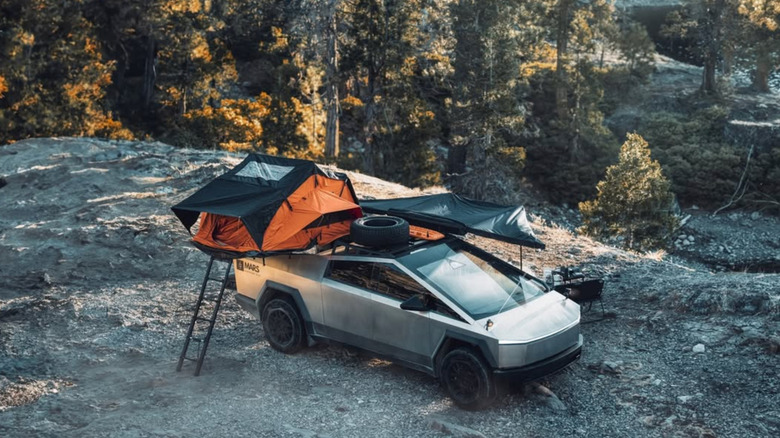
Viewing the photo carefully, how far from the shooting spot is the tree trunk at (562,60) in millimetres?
38688

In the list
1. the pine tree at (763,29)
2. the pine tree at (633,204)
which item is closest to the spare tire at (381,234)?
the pine tree at (633,204)

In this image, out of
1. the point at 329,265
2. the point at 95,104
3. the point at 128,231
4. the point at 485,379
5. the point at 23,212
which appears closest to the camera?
the point at 485,379

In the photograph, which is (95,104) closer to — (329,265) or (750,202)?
(329,265)

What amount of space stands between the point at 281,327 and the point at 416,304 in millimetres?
2309

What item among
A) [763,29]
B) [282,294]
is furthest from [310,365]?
[763,29]

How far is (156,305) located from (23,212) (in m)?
7.81

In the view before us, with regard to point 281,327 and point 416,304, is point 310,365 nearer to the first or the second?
point 281,327

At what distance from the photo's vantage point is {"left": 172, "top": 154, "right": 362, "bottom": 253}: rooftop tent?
871 cm

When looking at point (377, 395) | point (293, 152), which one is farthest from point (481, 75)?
point (377, 395)

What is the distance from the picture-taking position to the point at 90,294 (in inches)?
469

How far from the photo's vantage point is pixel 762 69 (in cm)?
4206

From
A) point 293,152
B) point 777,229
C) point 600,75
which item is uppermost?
point 600,75

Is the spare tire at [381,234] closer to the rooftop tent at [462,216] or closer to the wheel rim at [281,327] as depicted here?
the rooftop tent at [462,216]

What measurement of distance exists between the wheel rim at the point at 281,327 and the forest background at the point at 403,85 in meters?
18.8
